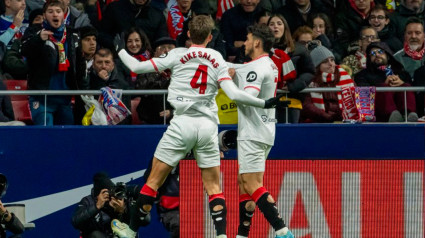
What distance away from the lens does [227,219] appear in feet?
50.5

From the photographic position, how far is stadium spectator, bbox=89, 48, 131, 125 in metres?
16.5

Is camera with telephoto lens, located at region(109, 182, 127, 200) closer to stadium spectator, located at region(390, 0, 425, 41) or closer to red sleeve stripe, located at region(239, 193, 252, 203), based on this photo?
red sleeve stripe, located at region(239, 193, 252, 203)

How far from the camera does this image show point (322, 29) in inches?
707

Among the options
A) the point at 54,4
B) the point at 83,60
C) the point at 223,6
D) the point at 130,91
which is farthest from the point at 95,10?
the point at 130,91

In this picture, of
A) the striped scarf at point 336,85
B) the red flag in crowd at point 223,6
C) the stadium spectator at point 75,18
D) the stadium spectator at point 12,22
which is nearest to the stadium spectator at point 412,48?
the striped scarf at point 336,85

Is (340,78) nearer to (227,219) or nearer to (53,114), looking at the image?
(227,219)

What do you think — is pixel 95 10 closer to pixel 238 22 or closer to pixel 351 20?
pixel 238 22

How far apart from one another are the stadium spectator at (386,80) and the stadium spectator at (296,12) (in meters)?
1.42

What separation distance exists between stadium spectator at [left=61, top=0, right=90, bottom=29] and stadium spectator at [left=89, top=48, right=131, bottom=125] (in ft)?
3.63

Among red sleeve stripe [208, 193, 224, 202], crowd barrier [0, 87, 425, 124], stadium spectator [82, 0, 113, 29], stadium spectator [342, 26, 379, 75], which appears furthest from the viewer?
stadium spectator [82, 0, 113, 29]

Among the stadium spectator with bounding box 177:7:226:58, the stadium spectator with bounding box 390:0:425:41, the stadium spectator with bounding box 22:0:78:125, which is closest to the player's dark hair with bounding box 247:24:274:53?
the stadium spectator with bounding box 177:7:226:58

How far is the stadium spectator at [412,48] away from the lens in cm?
1762

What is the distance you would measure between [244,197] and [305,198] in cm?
104

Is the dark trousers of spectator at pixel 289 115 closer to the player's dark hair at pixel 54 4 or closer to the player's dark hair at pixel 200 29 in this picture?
the player's dark hair at pixel 200 29
